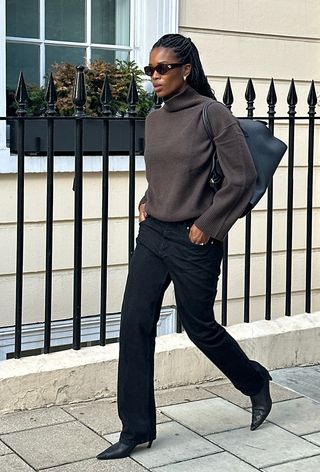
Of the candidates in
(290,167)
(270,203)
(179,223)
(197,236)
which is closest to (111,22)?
(290,167)

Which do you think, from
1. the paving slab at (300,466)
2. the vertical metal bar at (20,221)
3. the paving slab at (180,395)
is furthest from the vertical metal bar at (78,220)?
the paving slab at (300,466)

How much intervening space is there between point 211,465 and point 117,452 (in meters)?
0.44

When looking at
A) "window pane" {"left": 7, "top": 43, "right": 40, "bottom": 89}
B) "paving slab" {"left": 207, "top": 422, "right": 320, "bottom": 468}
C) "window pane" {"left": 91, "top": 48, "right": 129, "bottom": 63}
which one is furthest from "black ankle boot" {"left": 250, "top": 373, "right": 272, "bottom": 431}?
"window pane" {"left": 91, "top": 48, "right": 129, "bottom": 63}

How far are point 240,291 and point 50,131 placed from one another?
2.92 m

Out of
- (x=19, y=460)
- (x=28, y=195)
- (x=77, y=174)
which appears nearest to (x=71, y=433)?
(x=19, y=460)

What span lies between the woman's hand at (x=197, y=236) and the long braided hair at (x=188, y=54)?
65cm

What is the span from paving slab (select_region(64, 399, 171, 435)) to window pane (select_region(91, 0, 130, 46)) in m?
2.93

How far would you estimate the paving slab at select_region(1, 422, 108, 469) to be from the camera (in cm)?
439

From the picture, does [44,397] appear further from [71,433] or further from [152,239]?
[152,239]

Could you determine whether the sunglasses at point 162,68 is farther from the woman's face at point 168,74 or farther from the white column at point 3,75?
the white column at point 3,75

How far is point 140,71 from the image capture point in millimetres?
6852

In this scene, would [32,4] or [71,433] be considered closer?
[71,433]

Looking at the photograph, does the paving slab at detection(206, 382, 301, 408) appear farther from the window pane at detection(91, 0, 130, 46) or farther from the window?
the window pane at detection(91, 0, 130, 46)

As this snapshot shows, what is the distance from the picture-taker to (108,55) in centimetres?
698
